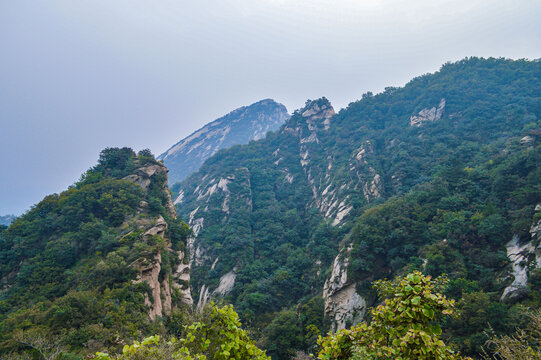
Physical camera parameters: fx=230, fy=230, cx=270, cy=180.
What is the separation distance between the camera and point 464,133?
4712cm

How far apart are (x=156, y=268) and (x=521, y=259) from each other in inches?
1162

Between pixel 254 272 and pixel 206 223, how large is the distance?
1953cm

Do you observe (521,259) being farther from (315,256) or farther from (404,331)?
(315,256)

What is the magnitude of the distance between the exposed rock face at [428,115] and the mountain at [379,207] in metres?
0.25

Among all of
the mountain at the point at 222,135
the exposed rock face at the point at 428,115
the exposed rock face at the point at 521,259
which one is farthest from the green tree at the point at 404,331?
the mountain at the point at 222,135

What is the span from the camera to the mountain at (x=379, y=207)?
20.2m

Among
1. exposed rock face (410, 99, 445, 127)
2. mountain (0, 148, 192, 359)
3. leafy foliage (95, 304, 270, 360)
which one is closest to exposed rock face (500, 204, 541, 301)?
leafy foliage (95, 304, 270, 360)

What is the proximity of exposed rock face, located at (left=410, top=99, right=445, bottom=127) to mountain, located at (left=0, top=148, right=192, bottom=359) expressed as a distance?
60873 millimetres

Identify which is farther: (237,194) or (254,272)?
(237,194)

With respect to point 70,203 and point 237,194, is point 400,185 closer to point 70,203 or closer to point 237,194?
point 237,194

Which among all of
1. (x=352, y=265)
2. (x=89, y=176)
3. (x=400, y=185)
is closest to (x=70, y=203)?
(x=89, y=176)

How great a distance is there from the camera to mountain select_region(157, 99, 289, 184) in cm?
14075

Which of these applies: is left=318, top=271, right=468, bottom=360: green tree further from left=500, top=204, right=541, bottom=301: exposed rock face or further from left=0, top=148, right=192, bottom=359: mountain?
left=500, top=204, right=541, bottom=301: exposed rock face

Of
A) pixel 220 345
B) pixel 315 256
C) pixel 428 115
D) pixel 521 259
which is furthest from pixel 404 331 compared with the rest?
pixel 428 115
